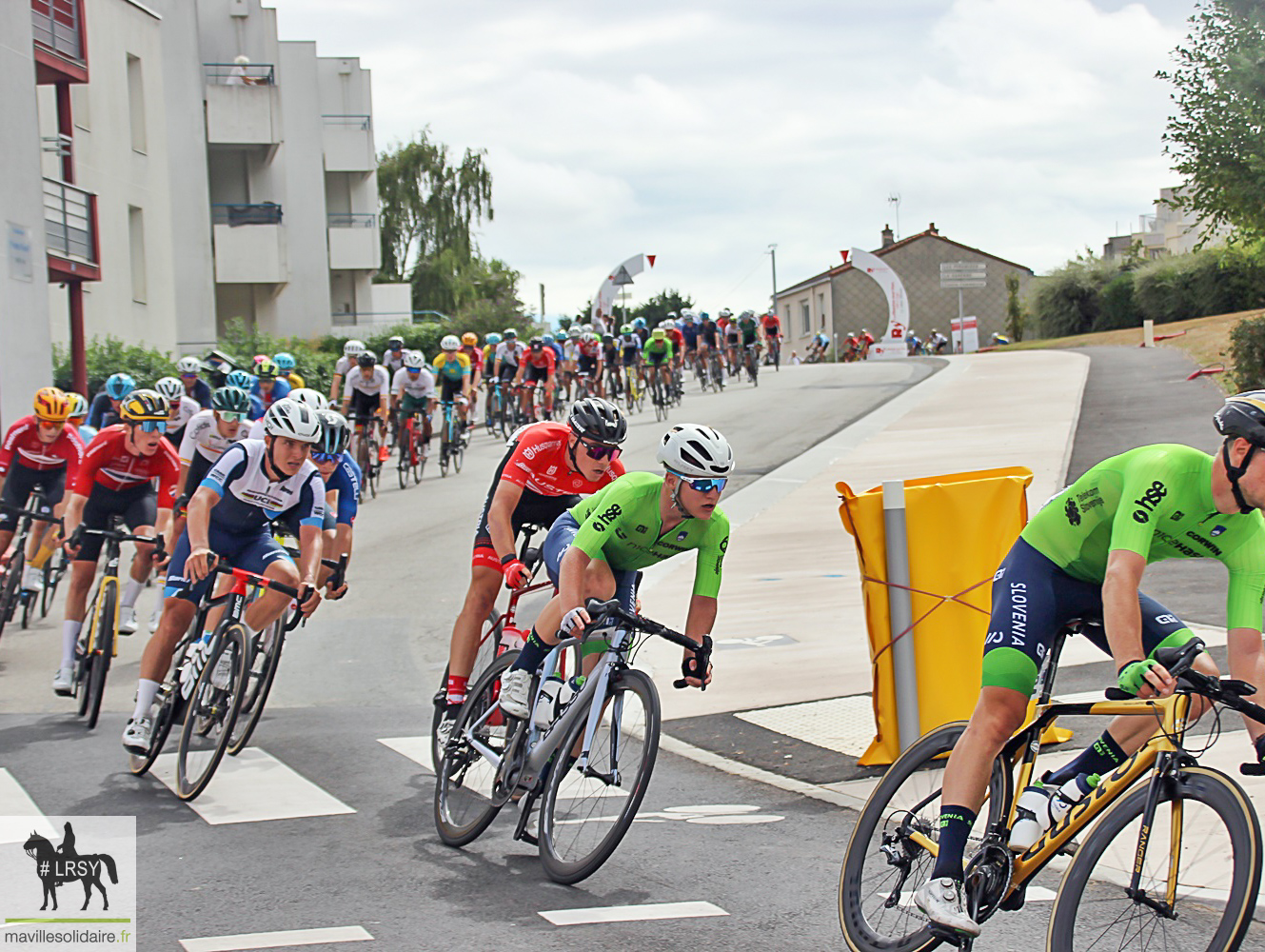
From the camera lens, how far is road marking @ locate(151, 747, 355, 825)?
6.83 meters

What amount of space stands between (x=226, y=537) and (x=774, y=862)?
12.6 feet

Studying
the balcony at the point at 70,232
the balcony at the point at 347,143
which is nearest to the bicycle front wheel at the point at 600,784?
the balcony at the point at 70,232

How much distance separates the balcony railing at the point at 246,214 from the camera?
45.2 meters

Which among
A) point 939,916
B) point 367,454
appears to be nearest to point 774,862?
point 939,916

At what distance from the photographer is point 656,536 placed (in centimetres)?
606

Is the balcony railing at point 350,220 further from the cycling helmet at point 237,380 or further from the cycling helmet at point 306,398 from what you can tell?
the cycling helmet at point 306,398

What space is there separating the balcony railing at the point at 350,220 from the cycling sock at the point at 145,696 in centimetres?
4730

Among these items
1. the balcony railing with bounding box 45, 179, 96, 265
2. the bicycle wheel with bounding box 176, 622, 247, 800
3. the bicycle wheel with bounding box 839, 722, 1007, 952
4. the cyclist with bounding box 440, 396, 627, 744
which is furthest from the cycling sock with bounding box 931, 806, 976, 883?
the balcony railing with bounding box 45, 179, 96, 265

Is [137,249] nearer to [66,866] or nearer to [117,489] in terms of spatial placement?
[117,489]

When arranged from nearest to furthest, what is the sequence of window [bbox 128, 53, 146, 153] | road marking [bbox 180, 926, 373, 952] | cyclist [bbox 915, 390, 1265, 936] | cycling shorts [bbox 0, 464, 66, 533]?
cyclist [bbox 915, 390, 1265, 936] → road marking [bbox 180, 926, 373, 952] → cycling shorts [bbox 0, 464, 66, 533] → window [bbox 128, 53, 146, 153]

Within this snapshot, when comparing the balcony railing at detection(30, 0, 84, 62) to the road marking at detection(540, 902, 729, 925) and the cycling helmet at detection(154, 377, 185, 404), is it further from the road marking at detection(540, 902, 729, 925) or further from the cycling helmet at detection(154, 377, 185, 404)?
the road marking at detection(540, 902, 729, 925)

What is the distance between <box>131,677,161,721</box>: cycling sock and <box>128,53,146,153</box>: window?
27.9 metres

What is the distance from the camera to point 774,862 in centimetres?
582

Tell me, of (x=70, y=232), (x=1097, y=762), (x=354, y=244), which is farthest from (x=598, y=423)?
(x=354, y=244)
